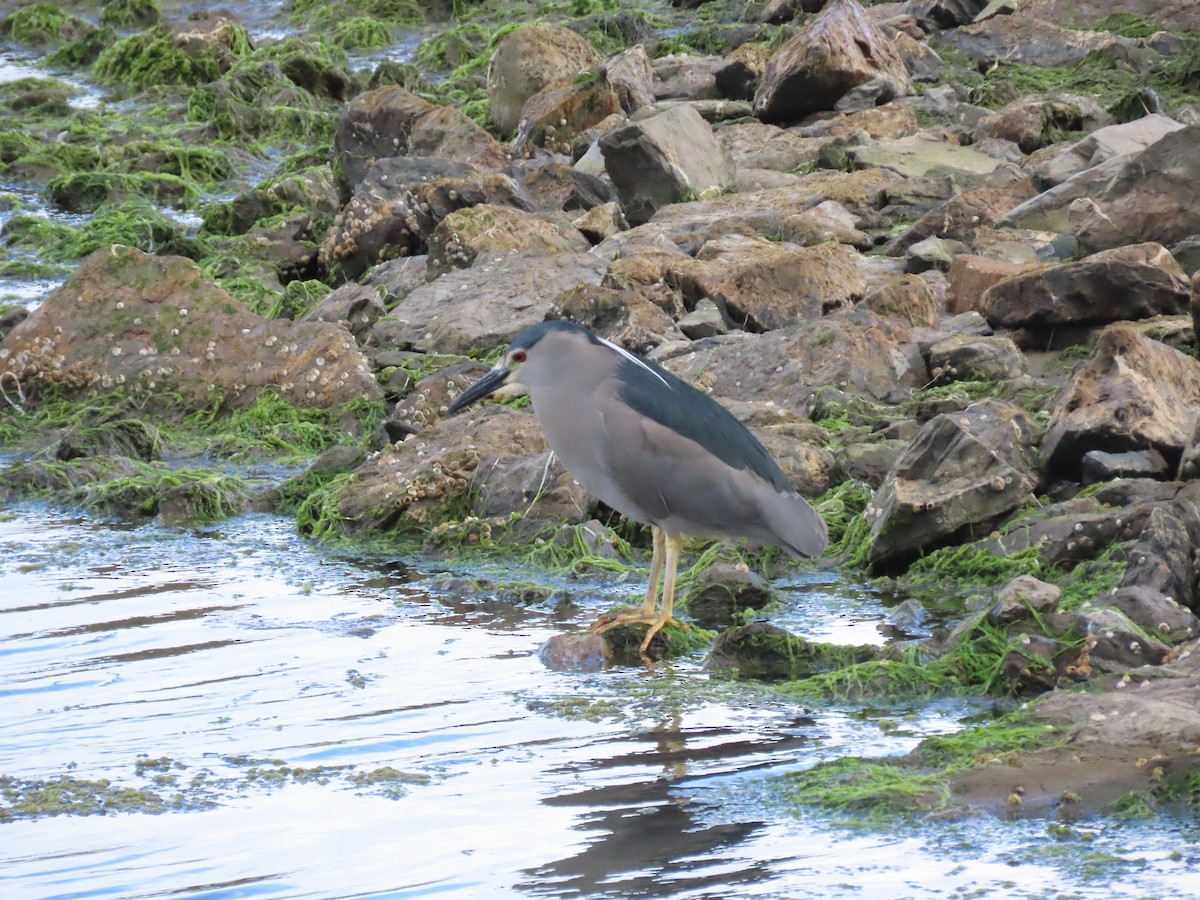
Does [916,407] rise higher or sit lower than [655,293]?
lower

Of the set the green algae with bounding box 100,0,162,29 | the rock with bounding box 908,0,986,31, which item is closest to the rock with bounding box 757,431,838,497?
the rock with bounding box 908,0,986,31

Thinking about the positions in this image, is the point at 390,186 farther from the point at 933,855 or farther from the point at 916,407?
the point at 933,855

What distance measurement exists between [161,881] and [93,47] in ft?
64.6

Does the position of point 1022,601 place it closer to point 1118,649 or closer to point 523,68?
point 1118,649

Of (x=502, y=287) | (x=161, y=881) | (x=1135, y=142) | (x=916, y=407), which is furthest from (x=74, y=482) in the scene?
(x=1135, y=142)

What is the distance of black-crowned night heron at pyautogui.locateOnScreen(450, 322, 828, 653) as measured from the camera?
20.8 feet

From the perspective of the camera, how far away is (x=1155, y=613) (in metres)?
5.69

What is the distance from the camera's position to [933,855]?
4.30m

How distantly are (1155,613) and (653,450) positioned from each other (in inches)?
69.8

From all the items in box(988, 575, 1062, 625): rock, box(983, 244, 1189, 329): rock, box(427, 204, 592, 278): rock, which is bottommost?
box(988, 575, 1062, 625): rock

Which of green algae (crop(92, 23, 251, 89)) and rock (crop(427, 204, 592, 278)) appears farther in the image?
green algae (crop(92, 23, 251, 89))

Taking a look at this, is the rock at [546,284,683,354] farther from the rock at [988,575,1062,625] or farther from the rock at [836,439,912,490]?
the rock at [988,575,1062,625]

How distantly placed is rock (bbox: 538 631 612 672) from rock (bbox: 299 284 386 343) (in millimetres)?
5037

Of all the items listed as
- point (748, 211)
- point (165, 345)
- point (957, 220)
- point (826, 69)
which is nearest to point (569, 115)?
point (826, 69)
